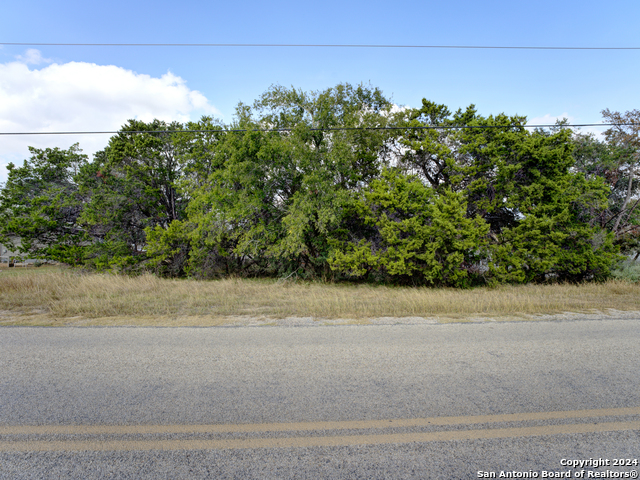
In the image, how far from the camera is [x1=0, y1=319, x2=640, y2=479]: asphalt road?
8.87ft

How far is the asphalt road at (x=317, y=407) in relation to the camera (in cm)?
270

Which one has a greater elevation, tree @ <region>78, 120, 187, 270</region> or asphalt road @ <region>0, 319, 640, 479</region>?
tree @ <region>78, 120, 187, 270</region>

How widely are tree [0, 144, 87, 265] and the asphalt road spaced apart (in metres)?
17.9

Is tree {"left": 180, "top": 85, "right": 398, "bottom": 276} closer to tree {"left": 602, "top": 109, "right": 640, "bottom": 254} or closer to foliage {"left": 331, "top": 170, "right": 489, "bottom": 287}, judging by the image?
foliage {"left": 331, "top": 170, "right": 489, "bottom": 287}

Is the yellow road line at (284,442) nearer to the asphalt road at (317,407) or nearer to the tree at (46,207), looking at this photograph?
the asphalt road at (317,407)

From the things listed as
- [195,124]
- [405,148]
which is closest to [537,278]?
[405,148]

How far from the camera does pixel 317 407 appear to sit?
11.6 feet

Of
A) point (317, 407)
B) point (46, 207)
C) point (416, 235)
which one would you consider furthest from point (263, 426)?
point (46, 207)

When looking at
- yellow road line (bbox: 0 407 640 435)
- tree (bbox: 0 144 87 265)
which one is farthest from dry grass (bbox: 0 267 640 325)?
tree (bbox: 0 144 87 265)

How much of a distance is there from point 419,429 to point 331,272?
15.7 metres

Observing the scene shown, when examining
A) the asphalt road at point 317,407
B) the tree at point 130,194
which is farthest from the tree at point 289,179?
the asphalt road at point 317,407

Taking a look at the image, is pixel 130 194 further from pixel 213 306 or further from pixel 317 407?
pixel 317 407

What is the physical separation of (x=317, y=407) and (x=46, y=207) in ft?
76.7

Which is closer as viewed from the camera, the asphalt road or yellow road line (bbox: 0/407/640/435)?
the asphalt road
